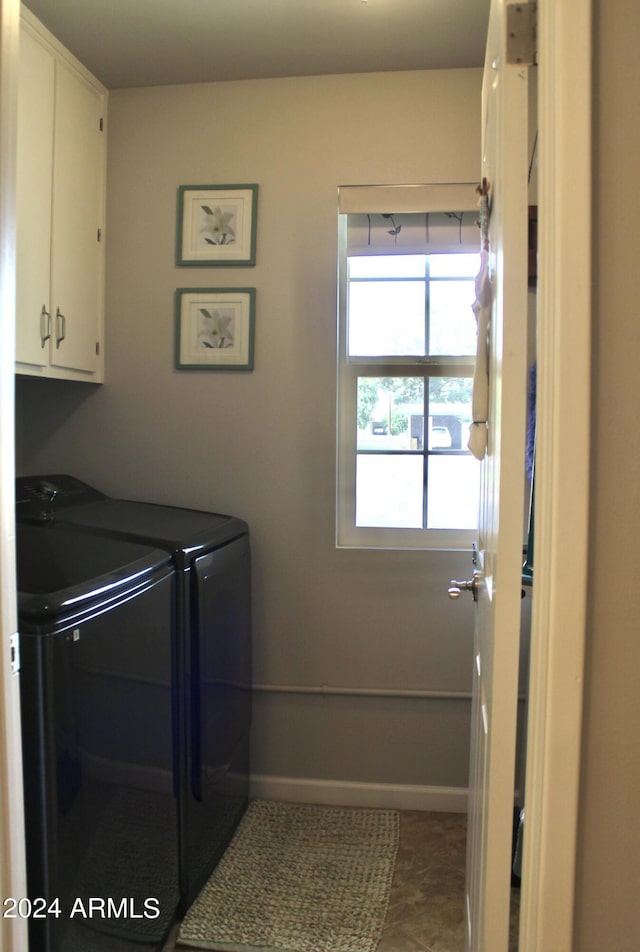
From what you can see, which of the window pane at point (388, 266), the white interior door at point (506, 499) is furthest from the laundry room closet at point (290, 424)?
the white interior door at point (506, 499)

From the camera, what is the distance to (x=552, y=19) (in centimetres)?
93

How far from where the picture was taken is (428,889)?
2092 mm

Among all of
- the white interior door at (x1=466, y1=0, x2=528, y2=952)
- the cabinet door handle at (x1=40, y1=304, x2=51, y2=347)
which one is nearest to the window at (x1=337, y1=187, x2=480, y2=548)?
the cabinet door handle at (x1=40, y1=304, x2=51, y2=347)

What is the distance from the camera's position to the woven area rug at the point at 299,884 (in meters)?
1.88

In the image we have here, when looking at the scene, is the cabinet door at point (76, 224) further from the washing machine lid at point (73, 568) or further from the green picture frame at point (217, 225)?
the washing machine lid at point (73, 568)

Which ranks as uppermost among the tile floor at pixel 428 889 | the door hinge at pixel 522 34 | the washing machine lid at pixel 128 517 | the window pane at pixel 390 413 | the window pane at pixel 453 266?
the window pane at pixel 453 266

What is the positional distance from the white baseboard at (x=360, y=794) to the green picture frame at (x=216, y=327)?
4.93 feet

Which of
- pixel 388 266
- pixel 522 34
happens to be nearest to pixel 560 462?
pixel 522 34

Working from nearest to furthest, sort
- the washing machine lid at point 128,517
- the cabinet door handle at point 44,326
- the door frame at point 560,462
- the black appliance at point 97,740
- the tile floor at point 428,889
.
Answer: the door frame at point 560,462 → the black appliance at point 97,740 → the tile floor at point 428,889 → the washing machine lid at point 128,517 → the cabinet door handle at point 44,326

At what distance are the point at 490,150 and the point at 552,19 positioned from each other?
20.7 inches

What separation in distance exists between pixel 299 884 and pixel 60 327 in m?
1.85

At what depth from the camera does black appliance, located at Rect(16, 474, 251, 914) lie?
6.31ft

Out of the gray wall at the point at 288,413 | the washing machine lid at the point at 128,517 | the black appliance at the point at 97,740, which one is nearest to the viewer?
the black appliance at the point at 97,740

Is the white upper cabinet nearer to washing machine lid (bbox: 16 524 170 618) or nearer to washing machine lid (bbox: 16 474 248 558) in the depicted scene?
washing machine lid (bbox: 16 474 248 558)
